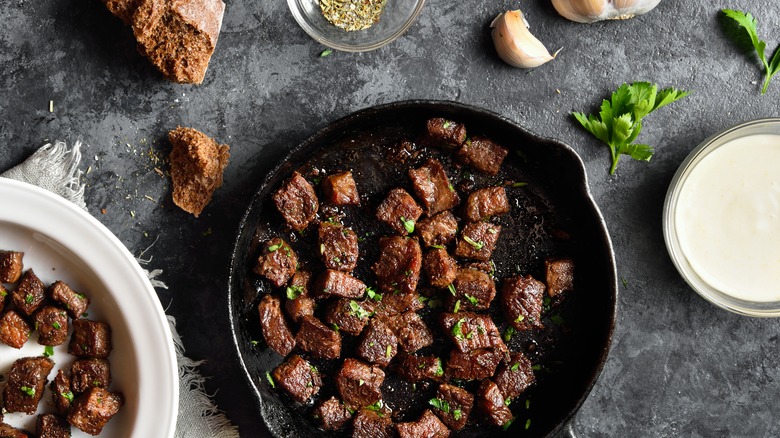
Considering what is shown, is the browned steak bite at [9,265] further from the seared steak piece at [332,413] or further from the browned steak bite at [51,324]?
the seared steak piece at [332,413]

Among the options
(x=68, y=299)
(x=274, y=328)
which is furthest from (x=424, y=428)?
(x=68, y=299)

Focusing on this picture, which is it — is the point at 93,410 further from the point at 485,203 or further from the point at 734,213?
the point at 734,213

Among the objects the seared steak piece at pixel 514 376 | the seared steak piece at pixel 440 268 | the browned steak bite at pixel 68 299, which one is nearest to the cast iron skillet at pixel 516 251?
the seared steak piece at pixel 514 376

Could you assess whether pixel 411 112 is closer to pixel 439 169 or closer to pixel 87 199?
pixel 439 169

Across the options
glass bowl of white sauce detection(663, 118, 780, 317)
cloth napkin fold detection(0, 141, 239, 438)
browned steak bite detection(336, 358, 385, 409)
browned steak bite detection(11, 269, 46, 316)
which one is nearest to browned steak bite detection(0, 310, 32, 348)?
browned steak bite detection(11, 269, 46, 316)

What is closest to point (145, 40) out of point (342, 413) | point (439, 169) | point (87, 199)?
point (87, 199)

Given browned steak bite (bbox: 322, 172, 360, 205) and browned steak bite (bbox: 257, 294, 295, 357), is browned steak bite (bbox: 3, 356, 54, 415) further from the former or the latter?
browned steak bite (bbox: 322, 172, 360, 205)

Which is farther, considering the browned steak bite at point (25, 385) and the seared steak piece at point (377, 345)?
the seared steak piece at point (377, 345)
